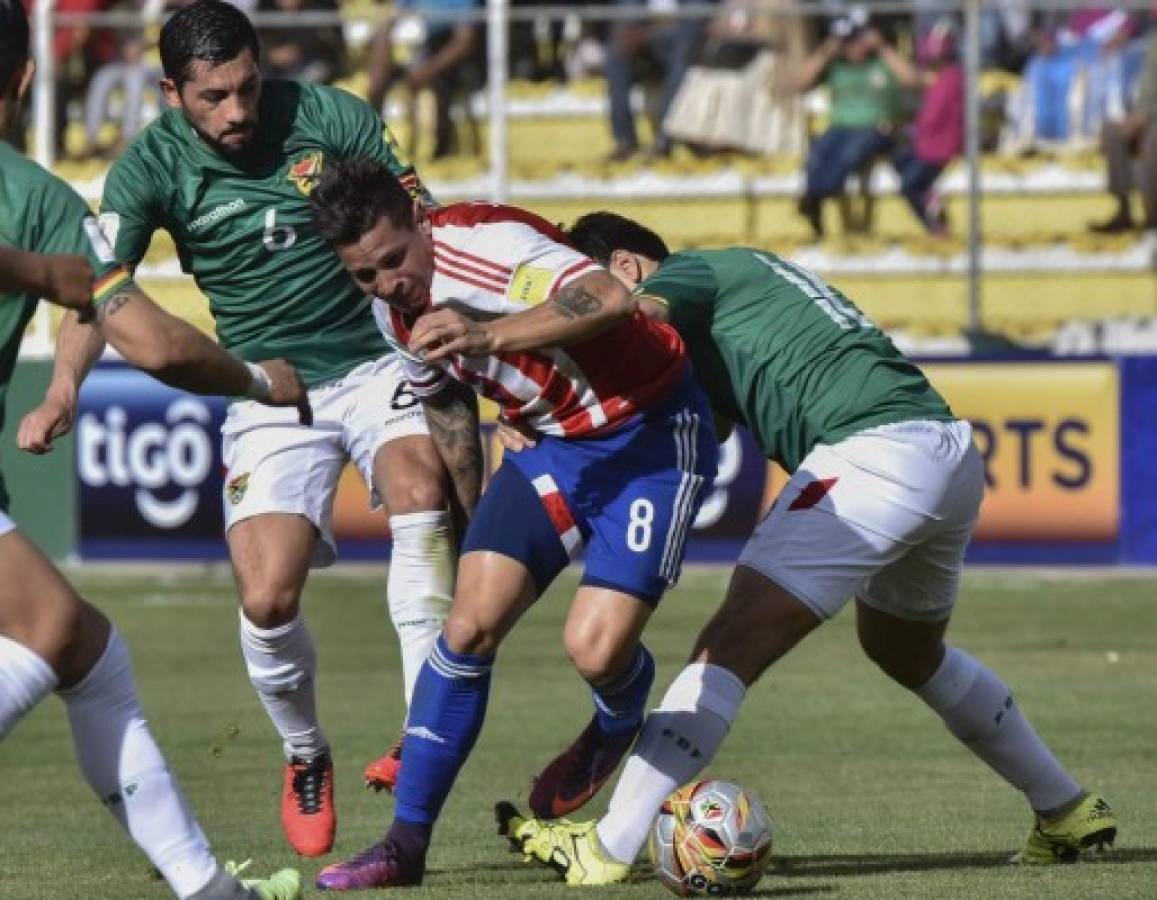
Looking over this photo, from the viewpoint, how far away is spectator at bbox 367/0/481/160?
2125 cm

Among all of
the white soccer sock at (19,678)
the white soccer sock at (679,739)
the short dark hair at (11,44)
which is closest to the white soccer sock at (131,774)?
the white soccer sock at (19,678)

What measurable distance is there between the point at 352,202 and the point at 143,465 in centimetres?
1261

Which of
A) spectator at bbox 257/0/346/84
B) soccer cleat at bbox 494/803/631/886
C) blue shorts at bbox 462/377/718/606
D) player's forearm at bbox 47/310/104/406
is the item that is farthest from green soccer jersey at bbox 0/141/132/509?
spectator at bbox 257/0/346/84

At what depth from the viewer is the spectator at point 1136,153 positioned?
20.4 m

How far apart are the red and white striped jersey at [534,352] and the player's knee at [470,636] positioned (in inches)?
25.5

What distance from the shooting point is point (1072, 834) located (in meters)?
8.08

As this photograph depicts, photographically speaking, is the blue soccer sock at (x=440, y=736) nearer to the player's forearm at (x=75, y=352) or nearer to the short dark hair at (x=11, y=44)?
the player's forearm at (x=75, y=352)

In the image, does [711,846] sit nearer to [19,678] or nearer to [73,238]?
[19,678]

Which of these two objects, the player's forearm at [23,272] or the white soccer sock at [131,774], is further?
the white soccer sock at [131,774]

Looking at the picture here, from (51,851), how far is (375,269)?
8.37 feet

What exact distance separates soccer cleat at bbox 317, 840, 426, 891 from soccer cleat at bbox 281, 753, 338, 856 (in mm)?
1008

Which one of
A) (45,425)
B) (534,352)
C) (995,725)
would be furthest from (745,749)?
(45,425)

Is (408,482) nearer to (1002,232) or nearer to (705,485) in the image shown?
(705,485)

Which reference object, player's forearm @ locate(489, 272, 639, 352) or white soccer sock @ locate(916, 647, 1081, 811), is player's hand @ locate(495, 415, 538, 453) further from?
white soccer sock @ locate(916, 647, 1081, 811)
